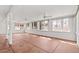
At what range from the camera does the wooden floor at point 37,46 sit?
2096 mm

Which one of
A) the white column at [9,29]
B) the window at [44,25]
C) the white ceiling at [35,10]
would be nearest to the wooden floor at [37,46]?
the white column at [9,29]

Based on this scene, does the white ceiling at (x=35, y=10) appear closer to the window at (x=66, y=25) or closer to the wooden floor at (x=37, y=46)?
the window at (x=66, y=25)

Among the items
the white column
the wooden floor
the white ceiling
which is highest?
the white ceiling

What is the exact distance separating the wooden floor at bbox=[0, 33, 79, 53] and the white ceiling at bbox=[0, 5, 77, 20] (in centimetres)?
35

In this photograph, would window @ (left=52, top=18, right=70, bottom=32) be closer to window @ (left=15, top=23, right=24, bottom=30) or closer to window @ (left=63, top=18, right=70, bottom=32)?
window @ (left=63, top=18, right=70, bottom=32)

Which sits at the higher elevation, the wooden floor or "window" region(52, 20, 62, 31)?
"window" region(52, 20, 62, 31)

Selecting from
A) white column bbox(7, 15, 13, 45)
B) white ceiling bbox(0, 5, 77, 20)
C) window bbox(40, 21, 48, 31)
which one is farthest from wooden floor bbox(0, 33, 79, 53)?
white ceiling bbox(0, 5, 77, 20)

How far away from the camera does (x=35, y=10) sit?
2146 mm

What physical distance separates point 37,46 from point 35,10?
23.8 inches

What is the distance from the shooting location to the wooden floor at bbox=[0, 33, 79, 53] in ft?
6.88

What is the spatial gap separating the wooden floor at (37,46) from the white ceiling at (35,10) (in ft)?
1.16
